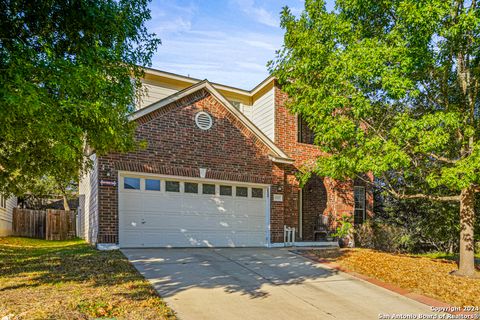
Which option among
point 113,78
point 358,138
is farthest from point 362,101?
point 113,78

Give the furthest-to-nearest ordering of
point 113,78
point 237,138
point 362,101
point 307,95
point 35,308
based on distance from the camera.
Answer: point 237,138
point 307,95
point 362,101
point 113,78
point 35,308

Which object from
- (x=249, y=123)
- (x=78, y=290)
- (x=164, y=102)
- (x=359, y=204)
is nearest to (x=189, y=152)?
(x=164, y=102)

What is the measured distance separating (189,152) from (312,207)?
652 centimetres

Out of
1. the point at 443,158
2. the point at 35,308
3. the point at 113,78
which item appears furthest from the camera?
the point at 443,158

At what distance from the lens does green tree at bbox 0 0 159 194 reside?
499 centimetres

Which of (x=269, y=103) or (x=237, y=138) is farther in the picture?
(x=269, y=103)

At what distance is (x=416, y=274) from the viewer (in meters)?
8.52

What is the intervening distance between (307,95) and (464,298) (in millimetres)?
5740

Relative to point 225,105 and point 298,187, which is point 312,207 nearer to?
point 298,187

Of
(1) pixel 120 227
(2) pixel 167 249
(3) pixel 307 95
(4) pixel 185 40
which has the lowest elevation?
(2) pixel 167 249

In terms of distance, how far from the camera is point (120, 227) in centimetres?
1071

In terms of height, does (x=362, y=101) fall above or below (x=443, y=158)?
above

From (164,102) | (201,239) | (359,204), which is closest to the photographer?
(164,102)

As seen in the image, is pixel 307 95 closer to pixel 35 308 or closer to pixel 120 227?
pixel 120 227
